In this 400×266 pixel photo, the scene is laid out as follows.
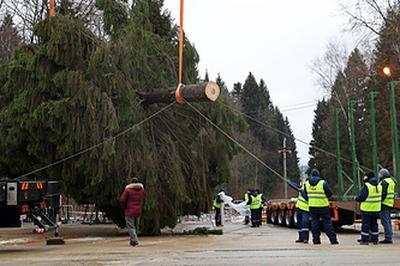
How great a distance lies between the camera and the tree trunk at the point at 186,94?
15.4 m

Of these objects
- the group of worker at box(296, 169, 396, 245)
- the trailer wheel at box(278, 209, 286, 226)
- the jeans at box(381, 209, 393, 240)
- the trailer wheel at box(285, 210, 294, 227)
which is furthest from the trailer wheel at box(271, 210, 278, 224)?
the jeans at box(381, 209, 393, 240)

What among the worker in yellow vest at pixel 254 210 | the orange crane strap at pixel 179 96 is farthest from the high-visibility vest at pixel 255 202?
the orange crane strap at pixel 179 96

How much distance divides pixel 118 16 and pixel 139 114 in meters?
3.18

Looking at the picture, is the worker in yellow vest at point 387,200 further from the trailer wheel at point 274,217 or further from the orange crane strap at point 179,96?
the trailer wheel at point 274,217

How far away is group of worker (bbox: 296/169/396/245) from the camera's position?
1259 cm

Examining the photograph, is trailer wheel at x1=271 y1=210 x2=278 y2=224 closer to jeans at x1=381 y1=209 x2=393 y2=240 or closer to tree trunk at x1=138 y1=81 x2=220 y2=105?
tree trunk at x1=138 y1=81 x2=220 y2=105

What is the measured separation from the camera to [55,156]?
16062 mm

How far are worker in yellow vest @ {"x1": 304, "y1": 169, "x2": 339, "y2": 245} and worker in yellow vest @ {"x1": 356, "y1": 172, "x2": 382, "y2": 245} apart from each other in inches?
32.2

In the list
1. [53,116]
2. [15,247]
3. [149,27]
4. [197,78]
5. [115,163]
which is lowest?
[15,247]

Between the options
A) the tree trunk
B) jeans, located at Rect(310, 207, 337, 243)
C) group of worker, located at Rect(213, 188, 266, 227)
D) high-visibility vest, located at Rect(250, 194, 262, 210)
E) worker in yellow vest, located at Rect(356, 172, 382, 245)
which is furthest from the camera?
group of worker, located at Rect(213, 188, 266, 227)

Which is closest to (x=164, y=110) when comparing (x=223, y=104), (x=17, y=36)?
(x=223, y=104)

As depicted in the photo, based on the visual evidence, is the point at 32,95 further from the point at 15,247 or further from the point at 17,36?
the point at 17,36

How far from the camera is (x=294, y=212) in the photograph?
21297 millimetres

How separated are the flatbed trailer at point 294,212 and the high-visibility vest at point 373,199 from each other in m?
0.88
